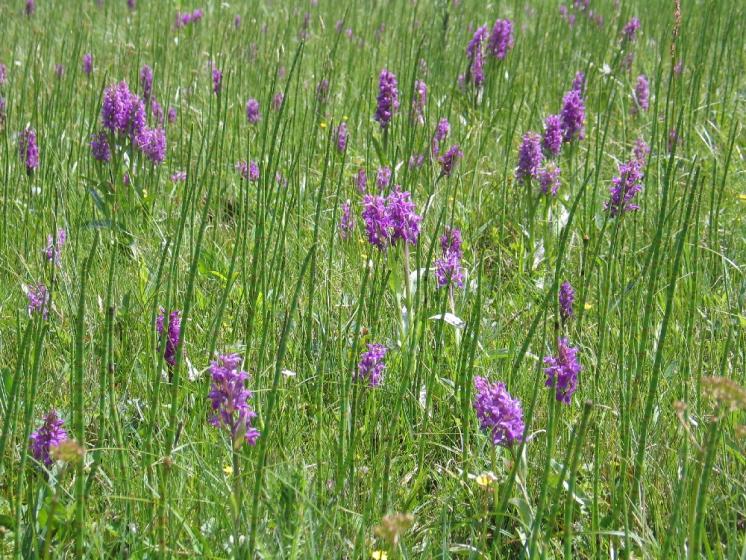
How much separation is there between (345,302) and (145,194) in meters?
0.93

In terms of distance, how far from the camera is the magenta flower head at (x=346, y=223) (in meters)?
2.35

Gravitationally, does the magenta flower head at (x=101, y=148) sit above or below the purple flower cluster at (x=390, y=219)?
below

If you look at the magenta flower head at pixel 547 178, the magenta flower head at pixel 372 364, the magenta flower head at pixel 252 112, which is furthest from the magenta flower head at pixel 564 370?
the magenta flower head at pixel 252 112

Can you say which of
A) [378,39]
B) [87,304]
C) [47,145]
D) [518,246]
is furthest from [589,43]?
[87,304]

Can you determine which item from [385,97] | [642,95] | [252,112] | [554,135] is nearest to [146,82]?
[252,112]

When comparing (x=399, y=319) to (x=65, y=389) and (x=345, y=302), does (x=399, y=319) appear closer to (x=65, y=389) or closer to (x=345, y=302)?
(x=345, y=302)

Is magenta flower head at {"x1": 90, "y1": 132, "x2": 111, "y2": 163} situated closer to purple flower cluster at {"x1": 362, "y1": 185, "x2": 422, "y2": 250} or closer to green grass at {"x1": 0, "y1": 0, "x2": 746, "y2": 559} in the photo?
green grass at {"x1": 0, "y1": 0, "x2": 746, "y2": 559}

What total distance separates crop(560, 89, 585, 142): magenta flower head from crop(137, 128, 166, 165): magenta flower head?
1.23m

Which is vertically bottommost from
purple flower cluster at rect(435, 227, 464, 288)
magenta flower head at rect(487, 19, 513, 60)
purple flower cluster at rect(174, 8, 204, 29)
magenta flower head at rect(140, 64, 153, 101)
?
purple flower cluster at rect(435, 227, 464, 288)

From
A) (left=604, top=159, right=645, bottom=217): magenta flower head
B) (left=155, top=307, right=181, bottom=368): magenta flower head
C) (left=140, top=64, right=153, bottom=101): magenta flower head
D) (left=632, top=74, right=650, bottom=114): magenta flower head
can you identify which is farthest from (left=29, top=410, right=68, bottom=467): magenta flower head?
(left=632, top=74, right=650, bottom=114): magenta flower head

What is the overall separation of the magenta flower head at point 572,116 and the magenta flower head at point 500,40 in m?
1.07

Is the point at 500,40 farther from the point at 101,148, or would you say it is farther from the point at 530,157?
the point at 101,148

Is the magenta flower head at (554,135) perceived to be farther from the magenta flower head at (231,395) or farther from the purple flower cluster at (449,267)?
the magenta flower head at (231,395)

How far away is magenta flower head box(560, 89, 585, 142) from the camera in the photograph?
2.69 metres
